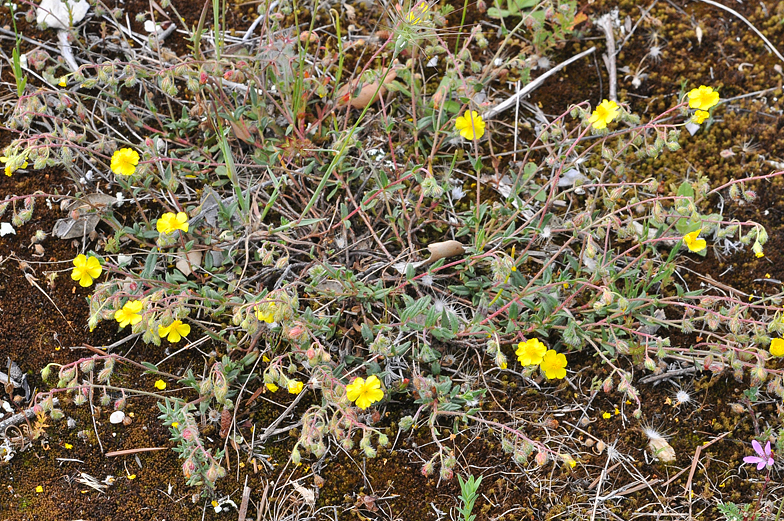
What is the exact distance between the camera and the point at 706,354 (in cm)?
260

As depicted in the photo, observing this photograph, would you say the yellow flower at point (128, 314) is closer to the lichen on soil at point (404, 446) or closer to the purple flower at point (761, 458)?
the lichen on soil at point (404, 446)

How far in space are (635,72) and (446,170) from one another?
1199mm

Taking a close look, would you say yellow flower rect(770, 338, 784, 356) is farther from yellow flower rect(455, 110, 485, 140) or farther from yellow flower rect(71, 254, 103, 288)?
yellow flower rect(71, 254, 103, 288)

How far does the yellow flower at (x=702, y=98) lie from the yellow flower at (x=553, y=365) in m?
1.10

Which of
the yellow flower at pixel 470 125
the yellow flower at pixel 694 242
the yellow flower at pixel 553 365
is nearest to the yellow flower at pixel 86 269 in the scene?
the yellow flower at pixel 470 125

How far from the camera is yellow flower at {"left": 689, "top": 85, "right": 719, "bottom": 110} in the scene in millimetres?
2449

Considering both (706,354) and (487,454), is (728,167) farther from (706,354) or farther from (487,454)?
(487,454)

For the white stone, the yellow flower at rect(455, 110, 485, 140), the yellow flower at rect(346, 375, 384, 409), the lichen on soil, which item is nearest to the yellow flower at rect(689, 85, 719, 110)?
the lichen on soil

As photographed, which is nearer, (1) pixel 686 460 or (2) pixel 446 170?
(1) pixel 686 460

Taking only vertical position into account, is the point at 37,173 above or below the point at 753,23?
below

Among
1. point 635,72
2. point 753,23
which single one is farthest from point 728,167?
point 753,23

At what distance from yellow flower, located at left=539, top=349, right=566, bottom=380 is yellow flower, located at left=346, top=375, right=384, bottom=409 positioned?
27.3 inches

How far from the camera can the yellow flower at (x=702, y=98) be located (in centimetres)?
245

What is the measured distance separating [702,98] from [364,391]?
1714mm
